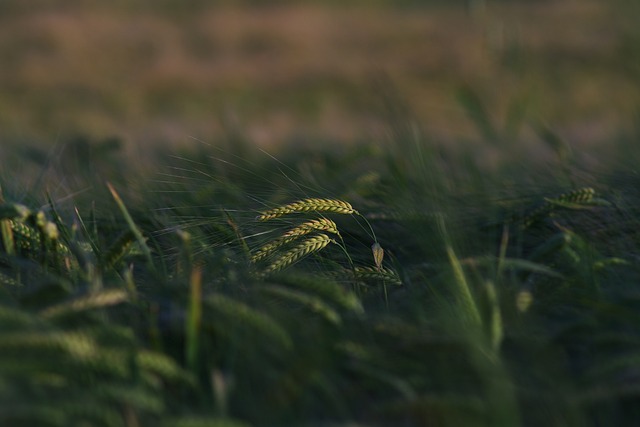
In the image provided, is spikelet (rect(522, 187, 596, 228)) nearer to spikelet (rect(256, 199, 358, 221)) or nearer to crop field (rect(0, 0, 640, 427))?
crop field (rect(0, 0, 640, 427))

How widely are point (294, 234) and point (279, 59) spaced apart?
15128 mm

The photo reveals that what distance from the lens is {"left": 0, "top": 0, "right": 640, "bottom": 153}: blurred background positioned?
44.4 feet

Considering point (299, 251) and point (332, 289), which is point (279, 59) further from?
point (332, 289)

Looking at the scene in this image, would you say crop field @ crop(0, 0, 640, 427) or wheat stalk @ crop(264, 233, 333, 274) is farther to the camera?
wheat stalk @ crop(264, 233, 333, 274)

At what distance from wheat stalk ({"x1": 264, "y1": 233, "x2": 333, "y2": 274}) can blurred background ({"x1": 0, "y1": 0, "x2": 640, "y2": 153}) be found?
9.23 metres

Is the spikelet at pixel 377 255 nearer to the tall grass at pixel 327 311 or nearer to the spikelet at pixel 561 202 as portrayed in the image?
the tall grass at pixel 327 311

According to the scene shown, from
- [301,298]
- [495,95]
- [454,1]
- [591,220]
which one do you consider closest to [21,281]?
[301,298]

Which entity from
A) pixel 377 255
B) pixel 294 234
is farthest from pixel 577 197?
pixel 294 234

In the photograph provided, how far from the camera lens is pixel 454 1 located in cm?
2025

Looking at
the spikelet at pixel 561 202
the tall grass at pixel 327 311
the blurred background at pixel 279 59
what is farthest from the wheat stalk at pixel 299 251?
the blurred background at pixel 279 59

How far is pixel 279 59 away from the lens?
54.1 ft

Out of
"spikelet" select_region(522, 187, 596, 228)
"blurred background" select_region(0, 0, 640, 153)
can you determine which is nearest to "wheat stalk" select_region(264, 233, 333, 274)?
"spikelet" select_region(522, 187, 596, 228)

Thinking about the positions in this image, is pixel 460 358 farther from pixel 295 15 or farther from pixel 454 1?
pixel 454 1

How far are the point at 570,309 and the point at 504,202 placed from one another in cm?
49
